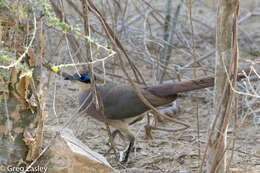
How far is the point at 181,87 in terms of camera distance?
4.08 metres

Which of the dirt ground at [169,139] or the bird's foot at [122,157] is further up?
the dirt ground at [169,139]

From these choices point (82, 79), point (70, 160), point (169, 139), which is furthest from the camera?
point (169, 139)

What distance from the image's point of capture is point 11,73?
2.78 metres

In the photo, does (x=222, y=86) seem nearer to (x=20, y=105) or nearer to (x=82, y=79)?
(x=20, y=105)

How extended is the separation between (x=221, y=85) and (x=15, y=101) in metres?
1.45

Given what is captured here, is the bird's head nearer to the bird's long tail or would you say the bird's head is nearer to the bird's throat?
the bird's throat

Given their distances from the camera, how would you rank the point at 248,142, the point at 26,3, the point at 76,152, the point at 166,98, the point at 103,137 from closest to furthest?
the point at 26,3 < the point at 76,152 < the point at 166,98 < the point at 248,142 < the point at 103,137

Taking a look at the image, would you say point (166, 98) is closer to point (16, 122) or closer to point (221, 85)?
point (221, 85)

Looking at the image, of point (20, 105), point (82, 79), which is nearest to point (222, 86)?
point (20, 105)

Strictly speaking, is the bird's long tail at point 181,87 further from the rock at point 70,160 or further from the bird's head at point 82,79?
the rock at point 70,160

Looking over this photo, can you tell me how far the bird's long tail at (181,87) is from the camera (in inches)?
151

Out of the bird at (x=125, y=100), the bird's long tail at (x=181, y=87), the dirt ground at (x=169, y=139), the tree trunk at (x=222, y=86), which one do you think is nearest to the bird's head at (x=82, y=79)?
the bird at (x=125, y=100)

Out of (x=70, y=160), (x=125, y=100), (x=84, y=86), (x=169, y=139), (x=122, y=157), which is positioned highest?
(x=84, y=86)

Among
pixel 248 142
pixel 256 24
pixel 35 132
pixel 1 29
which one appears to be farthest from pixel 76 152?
pixel 256 24
